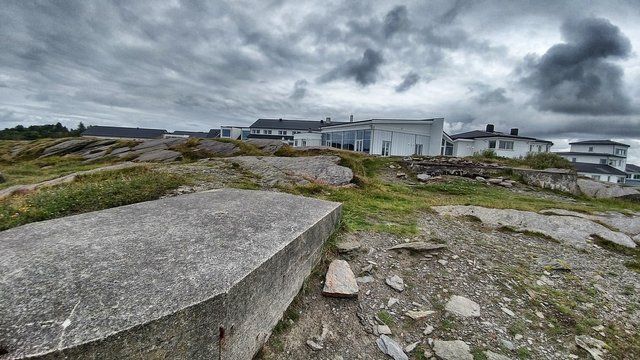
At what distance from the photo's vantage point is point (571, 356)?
2.63 metres

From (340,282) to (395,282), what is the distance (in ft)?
2.38

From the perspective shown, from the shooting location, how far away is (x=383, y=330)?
2.78 metres

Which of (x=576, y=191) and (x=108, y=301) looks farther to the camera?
(x=576, y=191)

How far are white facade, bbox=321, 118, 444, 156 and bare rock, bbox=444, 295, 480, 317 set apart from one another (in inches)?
1007

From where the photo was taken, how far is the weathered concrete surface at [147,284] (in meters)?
1.40

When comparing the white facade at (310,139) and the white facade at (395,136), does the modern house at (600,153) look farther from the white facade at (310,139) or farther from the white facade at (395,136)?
the white facade at (310,139)

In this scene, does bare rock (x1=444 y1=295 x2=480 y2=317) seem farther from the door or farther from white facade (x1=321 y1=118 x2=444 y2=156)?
the door

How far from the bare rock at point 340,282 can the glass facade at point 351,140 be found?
25779 mm

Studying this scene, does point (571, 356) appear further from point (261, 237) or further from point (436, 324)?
point (261, 237)

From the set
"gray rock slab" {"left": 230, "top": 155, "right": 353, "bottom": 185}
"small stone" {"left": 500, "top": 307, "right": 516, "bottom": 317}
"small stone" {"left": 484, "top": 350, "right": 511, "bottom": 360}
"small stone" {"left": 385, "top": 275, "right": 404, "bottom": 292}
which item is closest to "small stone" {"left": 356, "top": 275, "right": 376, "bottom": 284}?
"small stone" {"left": 385, "top": 275, "right": 404, "bottom": 292}

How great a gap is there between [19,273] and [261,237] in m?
1.61

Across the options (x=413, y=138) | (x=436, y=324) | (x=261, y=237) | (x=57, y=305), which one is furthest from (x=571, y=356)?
(x=413, y=138)

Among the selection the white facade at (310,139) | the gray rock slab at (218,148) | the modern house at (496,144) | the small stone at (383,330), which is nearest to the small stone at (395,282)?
the small stone at (383,330)

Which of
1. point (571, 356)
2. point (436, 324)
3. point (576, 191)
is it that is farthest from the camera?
point (576, 191)
